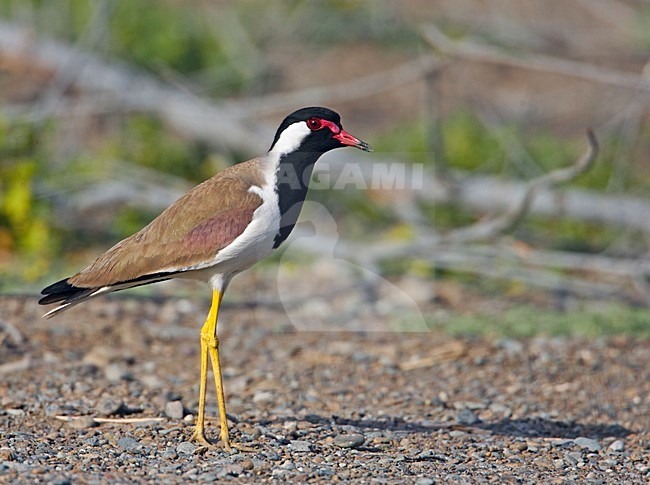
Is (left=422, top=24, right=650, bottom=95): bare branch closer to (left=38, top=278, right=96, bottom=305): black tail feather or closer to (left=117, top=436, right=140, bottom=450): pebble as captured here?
(left=38, top=278, right=96, bottom=305): black tail feather

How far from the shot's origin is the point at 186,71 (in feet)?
40.5

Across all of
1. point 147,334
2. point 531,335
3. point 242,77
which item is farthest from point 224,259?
point 242,77

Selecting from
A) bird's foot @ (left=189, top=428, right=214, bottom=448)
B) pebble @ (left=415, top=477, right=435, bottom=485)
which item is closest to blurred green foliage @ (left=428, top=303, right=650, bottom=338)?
bird's foot @ (left=189, top=428, right=214, bottom=448)

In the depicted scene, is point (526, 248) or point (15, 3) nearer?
point (526, 248)

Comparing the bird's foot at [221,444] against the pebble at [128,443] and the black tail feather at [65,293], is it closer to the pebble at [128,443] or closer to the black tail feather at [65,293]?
the pebble at [128,443]

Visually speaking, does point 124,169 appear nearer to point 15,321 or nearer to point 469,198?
point 15,321

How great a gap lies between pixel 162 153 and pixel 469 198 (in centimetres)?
288

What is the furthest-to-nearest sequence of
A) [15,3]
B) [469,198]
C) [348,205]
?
[15,3], [348,205], [469,198]

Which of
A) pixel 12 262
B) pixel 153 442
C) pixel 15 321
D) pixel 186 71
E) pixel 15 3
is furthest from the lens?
pixel 186 71

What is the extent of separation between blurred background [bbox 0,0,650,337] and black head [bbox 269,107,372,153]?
2.40m

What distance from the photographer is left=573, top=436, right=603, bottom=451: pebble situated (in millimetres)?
5086

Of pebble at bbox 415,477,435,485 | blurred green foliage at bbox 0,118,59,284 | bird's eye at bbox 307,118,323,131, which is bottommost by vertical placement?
pebble at bbox 415,477,435,485

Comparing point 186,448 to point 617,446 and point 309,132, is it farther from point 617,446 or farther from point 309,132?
point 617,446

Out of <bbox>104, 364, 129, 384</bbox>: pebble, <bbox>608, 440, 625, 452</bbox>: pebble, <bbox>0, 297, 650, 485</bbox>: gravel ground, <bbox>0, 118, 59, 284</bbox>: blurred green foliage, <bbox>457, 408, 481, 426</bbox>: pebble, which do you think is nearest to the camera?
<bbox>0, 297, 650, 485</bbox>: gravel ground
